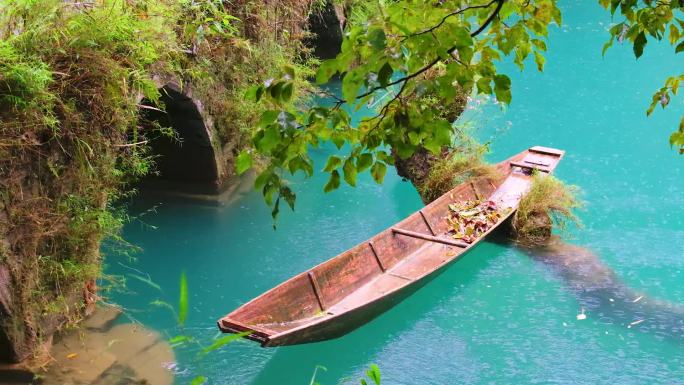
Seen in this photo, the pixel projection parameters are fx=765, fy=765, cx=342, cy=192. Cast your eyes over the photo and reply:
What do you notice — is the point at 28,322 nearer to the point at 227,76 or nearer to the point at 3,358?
the point at 3,358

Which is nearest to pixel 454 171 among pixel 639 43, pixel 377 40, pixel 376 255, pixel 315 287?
pixel 376 255

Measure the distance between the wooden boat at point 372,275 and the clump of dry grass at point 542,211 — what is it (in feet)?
0.50

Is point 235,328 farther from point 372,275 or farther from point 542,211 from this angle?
point 542,211

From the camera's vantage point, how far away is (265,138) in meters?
2.04

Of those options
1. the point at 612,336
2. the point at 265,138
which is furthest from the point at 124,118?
the point at 612,336

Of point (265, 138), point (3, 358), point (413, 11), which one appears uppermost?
point (413, 11)

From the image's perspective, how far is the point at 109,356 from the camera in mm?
5379

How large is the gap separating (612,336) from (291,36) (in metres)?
5.21

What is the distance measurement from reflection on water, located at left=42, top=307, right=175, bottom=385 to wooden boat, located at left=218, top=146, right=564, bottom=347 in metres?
0.83

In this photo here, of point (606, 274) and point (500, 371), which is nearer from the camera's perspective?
point (500, 371)

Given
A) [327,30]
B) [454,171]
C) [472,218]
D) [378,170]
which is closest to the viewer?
[378,170]

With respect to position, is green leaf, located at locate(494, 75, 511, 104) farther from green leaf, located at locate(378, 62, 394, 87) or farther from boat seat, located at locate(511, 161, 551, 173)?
boat seat, located at locate(511, 161, 551, 173)

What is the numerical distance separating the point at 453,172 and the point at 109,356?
400 cm

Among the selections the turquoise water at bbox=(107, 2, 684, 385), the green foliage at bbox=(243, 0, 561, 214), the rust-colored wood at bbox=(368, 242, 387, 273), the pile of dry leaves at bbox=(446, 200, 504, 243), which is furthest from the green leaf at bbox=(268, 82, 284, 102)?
the pile of dry leaves at bbox=(446, 200, 504, 243)
